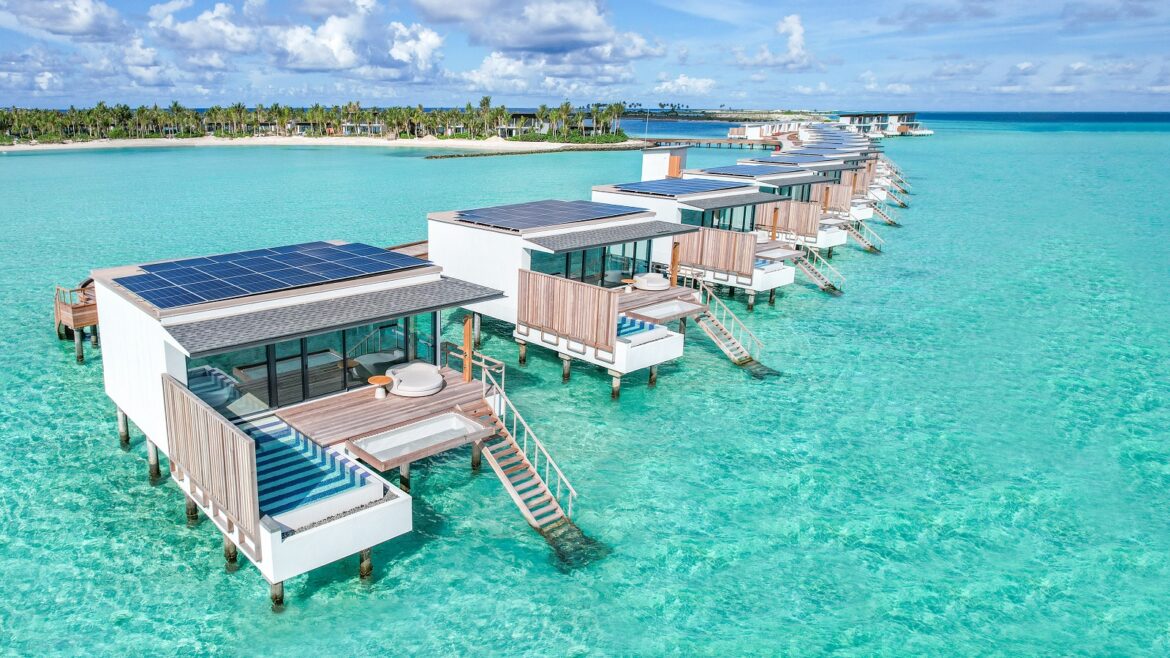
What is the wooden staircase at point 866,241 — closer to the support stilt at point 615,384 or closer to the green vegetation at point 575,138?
the support stilt at point 615,384

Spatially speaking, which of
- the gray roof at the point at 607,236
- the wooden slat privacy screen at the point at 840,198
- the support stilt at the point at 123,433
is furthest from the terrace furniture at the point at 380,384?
the wooden slat privacy screen at the point at 840,198

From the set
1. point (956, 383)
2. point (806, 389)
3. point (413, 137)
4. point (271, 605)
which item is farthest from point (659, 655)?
point (413, 137)

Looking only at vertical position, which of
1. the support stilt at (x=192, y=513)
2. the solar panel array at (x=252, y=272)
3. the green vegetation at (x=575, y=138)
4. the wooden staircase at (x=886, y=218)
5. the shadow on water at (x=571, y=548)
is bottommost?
the shadow on water at (x=571, y=548)

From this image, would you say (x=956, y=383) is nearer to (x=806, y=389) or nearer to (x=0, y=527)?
(x=806, y=389)

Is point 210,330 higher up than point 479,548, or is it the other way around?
point 210,330

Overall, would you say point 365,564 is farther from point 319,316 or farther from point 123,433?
point 123,433
